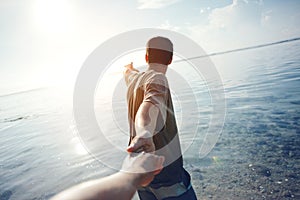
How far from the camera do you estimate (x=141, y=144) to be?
1.48 metres

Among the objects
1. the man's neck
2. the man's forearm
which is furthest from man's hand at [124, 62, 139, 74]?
the man's forearm

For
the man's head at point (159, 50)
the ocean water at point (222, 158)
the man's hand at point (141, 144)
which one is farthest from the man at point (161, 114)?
the ocean water at point (222, 158)

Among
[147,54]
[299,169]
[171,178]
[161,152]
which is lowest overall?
[299,169]

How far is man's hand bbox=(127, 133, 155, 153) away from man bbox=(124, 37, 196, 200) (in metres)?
0.47

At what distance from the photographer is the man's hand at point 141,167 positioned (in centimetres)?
120

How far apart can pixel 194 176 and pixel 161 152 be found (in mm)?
4640

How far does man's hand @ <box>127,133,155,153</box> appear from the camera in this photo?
4.70ft

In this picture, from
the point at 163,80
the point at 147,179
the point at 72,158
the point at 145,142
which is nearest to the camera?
the point at 147,179

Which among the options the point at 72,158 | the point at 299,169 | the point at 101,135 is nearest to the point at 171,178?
the point at 299,169

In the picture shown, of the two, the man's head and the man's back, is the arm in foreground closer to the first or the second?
the man's back

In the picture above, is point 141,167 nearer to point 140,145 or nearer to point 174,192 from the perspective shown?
point 140,145

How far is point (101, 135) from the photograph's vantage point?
12.3 meters

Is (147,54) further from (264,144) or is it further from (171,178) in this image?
(264,144)

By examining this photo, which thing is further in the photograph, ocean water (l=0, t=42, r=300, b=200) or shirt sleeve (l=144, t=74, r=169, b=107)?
ocean water (l=0, t=42, r=300, b=200)
